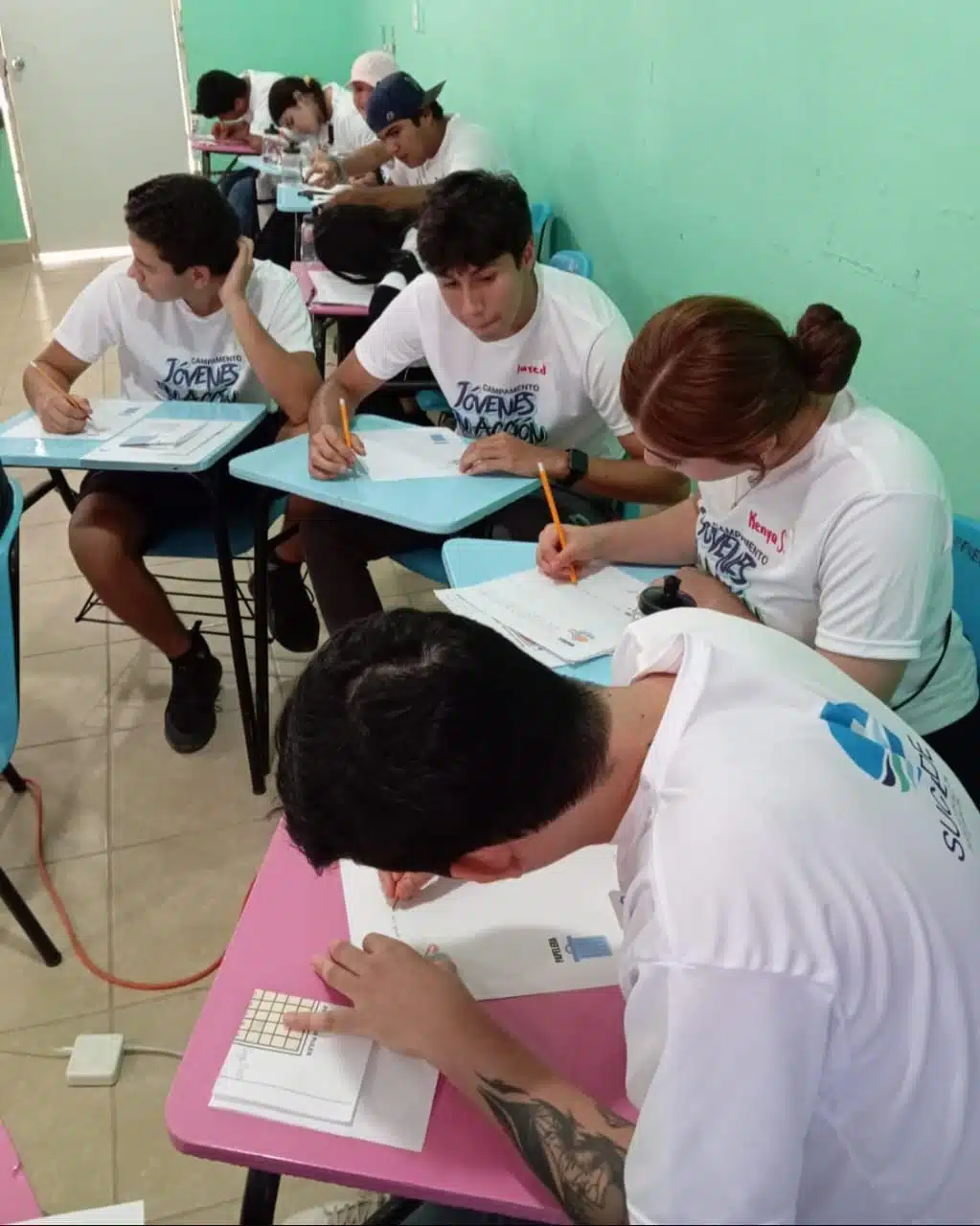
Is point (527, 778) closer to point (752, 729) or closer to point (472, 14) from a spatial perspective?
point (752, 729)

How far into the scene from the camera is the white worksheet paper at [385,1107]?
72cm

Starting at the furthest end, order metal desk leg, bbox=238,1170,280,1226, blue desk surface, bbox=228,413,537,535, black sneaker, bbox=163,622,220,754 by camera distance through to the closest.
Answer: black sneaker, bbox=163,622,220,754, blue desk surface, bbox=228,413,537,535, metal desk leg, bbox=238,1170,280,1226

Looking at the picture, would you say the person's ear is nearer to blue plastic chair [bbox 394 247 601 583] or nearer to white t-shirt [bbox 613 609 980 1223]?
white t-shirt [bbox 613 609 980 1223]

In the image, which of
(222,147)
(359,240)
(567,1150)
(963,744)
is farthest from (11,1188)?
(222,147)

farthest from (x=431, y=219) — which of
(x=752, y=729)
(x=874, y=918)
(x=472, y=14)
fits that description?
(x=472, y=14)

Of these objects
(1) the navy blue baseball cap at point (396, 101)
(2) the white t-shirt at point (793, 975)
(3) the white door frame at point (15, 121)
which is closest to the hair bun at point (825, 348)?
(2) the white t-shirt at point (793, 975)

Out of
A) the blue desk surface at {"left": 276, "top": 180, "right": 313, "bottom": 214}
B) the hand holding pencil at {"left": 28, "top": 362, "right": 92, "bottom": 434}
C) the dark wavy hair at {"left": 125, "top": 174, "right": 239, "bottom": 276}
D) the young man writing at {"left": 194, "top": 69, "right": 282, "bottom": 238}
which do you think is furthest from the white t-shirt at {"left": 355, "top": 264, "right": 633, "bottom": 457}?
the young man writing at {"left": 194, "top": 69, "right": 282, "bottom": 238}

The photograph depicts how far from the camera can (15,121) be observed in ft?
20.5

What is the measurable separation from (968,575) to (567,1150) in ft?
3.21

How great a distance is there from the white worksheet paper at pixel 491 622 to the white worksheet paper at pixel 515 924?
0.31 m

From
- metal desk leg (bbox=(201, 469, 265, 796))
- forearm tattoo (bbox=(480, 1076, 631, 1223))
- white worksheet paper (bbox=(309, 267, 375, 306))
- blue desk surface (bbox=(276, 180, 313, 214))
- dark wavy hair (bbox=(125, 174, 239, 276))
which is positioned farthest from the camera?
blue desk surface (bbox=(276, 180, 313, 214))

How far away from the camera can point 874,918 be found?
61 cm

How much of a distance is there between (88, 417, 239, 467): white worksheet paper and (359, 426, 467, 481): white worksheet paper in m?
0.30

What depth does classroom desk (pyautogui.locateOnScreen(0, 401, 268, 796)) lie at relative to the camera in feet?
5.73
